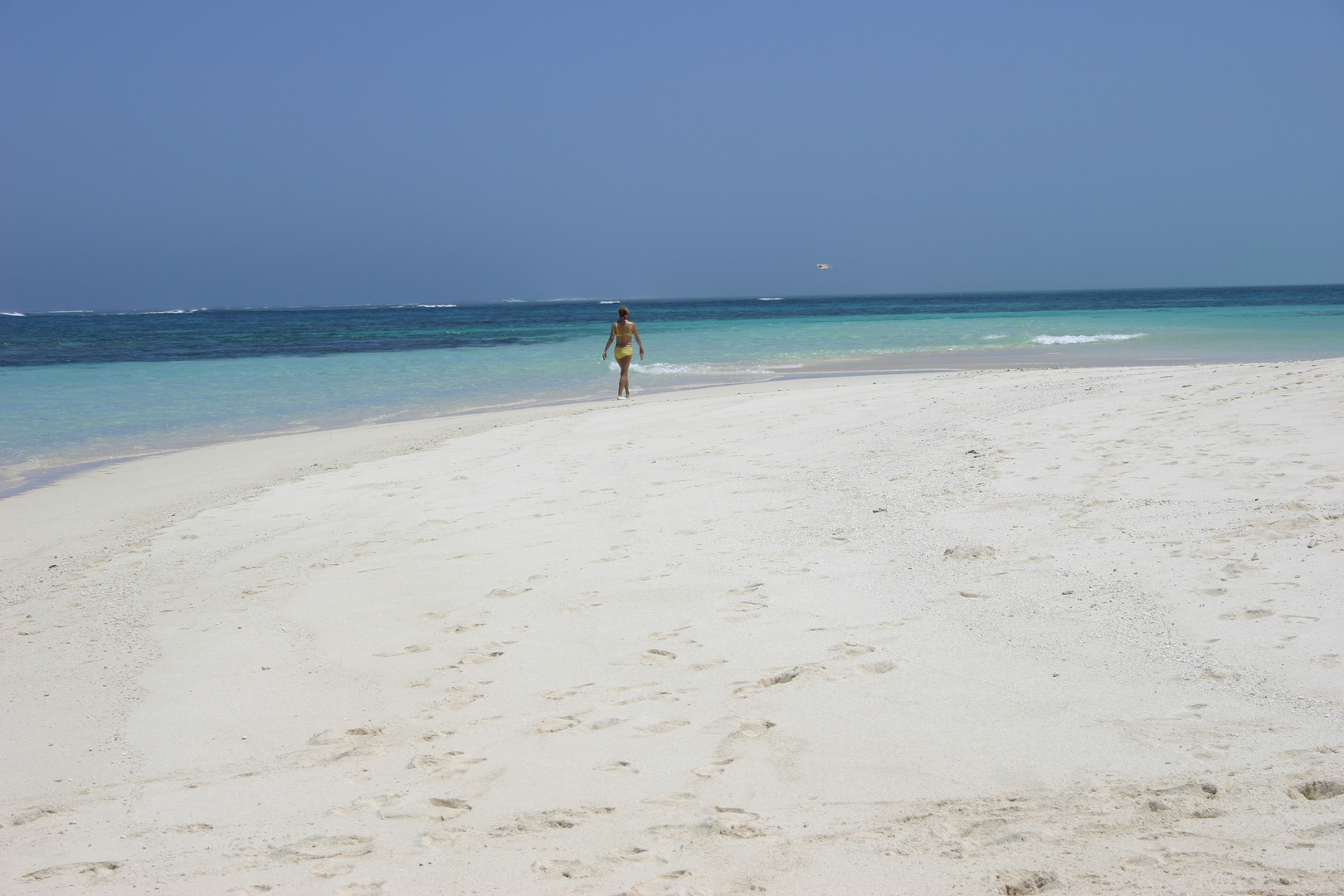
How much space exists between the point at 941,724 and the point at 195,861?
2.28 metres

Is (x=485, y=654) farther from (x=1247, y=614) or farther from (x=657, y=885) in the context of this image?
(x=1247, y=614)

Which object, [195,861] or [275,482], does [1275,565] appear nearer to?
[195,861]

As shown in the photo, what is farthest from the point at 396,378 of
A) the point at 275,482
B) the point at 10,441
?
the point at 275,482

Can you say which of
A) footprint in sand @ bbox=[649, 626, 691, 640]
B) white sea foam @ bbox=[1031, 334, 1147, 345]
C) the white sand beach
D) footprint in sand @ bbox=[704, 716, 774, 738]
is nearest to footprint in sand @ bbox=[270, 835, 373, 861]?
the white sand beach

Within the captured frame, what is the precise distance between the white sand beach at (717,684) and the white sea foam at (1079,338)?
21665mm

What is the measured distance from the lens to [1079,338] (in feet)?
91.7

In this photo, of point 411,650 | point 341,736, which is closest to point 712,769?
point 341,736

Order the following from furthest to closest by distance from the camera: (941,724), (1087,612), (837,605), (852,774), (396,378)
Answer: (396,378)
(837,605)
(1087,612)
(941,724)
(852,774)

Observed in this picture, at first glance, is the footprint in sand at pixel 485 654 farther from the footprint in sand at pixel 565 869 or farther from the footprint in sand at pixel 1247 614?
the footprint in sand at pixel 1247 614

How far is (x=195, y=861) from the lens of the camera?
2.46 m

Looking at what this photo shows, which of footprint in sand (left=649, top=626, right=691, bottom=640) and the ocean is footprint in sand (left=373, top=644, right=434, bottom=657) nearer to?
footprint in sand (left=649, top=626, right=691, bottom=640)

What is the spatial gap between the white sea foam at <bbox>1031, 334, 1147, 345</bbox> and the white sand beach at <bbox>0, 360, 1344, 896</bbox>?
21.7 meters

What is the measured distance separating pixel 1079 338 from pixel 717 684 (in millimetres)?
27982

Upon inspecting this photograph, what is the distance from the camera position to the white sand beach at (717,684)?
237 centimetres
